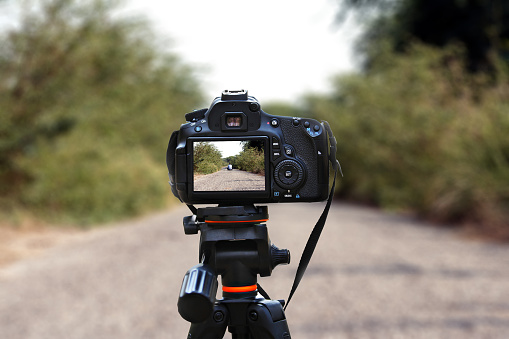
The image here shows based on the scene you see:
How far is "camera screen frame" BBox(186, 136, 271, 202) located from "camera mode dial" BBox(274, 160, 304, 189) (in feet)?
0.09

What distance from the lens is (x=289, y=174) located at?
61.9 inches

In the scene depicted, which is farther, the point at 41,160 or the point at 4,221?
the point at 41,160

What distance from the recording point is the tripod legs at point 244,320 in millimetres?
1667

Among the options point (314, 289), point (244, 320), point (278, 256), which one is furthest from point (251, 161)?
point (314, 289)

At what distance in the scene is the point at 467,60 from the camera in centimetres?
1716

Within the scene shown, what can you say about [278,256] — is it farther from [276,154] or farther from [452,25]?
[452,25]

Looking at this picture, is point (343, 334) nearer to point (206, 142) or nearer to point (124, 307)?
point (124, 307)

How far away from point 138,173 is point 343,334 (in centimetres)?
1184

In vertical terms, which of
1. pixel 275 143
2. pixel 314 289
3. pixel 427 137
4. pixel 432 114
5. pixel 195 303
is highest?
pixel 432 114

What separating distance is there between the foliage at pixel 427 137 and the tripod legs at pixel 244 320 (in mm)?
7695

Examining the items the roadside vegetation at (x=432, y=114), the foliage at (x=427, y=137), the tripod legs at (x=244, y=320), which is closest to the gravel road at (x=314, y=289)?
the foliage at (x=427, y=137)

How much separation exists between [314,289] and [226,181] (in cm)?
440

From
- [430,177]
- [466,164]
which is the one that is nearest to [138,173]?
[430,177]

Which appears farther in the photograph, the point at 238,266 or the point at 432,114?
the point at 432,114
